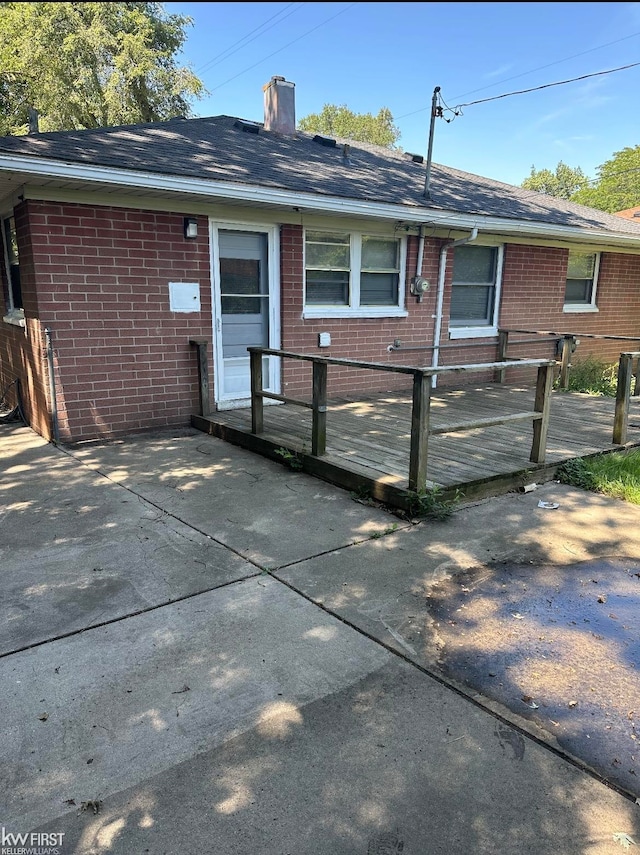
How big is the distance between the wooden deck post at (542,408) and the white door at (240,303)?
3.67 m

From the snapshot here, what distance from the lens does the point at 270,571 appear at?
3.53 metres

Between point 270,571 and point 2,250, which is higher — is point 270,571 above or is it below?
below

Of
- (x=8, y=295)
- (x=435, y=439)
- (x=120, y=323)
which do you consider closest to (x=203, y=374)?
(x=120, y=323)

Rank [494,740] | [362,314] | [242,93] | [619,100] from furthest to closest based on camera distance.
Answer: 1. [242,93]
2. [619,100]
3. [362,314]
4. [494,740]

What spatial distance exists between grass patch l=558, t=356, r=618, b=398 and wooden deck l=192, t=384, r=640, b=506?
92cm

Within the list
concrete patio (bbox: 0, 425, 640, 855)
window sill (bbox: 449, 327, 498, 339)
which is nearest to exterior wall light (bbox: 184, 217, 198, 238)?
concrete patio (bbox: 0, 425, 640, 855)

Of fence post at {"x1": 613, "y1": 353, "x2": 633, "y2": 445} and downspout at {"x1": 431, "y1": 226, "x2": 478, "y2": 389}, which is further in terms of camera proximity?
downspout at {"x1": 431, "y1": 226, "x2": 478, "y2": 389}

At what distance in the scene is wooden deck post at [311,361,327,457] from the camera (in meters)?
5.11

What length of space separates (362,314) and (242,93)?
80.3 feet

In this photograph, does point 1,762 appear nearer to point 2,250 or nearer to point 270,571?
point 270,571

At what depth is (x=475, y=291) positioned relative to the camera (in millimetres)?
9781

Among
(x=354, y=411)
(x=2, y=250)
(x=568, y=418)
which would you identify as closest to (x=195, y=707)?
(x=354, y=411)

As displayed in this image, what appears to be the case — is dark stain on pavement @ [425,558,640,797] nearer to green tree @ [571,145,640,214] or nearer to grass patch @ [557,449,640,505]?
grass patch @ [557,449,640,505]

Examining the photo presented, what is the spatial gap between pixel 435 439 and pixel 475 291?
4579mm
